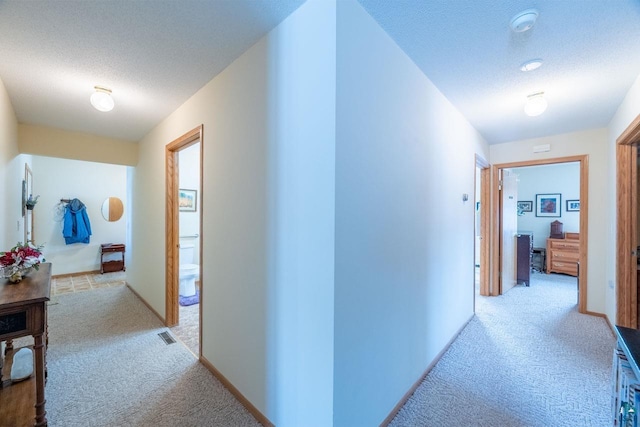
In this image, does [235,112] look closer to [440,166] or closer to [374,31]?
[374,31]

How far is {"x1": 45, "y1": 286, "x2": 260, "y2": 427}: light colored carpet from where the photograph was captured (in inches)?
66.9

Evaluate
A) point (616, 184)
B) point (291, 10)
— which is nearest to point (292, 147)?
point (291, 10)

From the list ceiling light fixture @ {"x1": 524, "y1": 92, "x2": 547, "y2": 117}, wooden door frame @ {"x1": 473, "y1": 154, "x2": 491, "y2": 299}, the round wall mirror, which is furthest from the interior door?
the round wall mirror

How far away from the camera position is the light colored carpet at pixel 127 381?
5.57 feet

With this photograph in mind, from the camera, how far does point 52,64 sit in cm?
193

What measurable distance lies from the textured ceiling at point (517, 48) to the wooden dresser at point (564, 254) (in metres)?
3.72

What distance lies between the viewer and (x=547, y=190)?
243 inches

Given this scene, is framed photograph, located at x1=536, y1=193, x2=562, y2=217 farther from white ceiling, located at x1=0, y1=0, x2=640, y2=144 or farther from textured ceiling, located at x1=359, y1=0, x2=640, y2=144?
white ceiling, located at x1=0, y1=0, x2=640, y2=144

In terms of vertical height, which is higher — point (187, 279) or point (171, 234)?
point (171, 234)

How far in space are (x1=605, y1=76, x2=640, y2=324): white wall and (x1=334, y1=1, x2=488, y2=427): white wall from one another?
1.56 meters

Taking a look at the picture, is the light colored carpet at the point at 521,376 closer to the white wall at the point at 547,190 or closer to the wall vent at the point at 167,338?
the wall vent at the point at 167,338

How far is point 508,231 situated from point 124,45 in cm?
519

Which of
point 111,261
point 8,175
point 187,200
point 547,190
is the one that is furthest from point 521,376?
point 111,261

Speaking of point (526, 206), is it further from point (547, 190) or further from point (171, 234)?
point (171, 234)
